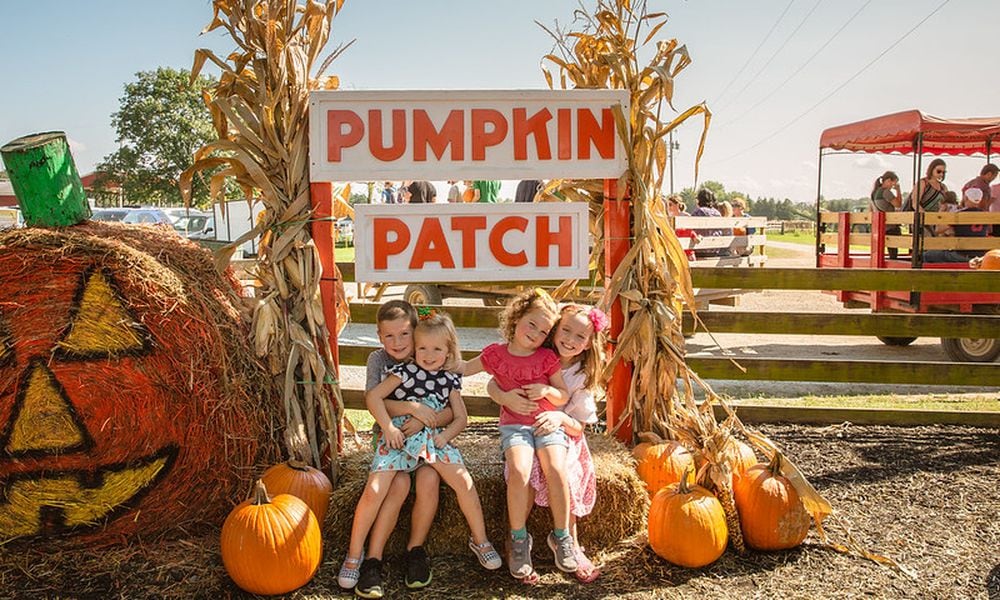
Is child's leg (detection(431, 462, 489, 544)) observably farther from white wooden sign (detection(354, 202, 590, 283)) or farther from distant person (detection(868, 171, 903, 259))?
distant person (detection(868, 171, 903, 259))

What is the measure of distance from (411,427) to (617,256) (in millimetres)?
1385

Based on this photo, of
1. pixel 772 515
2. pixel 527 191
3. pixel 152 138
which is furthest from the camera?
pixel 152 138

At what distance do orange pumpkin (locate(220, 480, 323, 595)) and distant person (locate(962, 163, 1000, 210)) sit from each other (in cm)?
950

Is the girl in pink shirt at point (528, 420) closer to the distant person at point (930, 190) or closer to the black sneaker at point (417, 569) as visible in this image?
the black sneaker at point (417, 569)

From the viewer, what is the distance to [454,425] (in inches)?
134

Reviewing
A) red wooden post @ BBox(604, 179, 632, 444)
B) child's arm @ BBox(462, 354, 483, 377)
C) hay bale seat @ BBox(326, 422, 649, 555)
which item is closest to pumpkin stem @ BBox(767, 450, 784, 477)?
hay bale seat @ BBox(326, 422, 649, 555)

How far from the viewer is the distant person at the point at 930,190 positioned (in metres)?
8.48

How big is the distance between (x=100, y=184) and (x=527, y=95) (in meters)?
42.4

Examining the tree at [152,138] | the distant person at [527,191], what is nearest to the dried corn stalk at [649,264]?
the distant person at [527,191]

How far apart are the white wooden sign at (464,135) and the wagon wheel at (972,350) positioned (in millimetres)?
5794

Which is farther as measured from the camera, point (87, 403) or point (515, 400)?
point (515, 400)

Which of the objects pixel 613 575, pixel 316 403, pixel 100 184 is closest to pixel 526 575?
pixel 613 575

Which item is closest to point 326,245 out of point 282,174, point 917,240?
point 282,174

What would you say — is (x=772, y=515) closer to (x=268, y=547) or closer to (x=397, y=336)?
(x=397, y=336)
